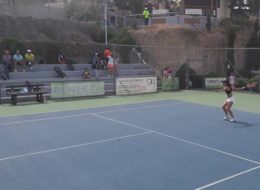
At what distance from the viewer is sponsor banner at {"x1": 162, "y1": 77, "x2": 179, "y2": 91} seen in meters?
30.4

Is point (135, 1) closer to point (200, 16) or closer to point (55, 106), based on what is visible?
point (200, 16)

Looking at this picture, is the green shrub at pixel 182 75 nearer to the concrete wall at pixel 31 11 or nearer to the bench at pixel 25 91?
the bench at pixel 25 91

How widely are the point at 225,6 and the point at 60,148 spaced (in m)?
34.6

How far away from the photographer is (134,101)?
958 inches

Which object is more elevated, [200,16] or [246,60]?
[200,16]

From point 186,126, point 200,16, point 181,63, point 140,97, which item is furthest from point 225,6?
point 186,126

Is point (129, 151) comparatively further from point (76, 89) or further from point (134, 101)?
point (76, 89)

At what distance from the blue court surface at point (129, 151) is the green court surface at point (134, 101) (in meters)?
2.02

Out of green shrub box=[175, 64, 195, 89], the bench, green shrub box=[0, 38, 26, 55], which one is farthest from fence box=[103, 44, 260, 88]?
the bench

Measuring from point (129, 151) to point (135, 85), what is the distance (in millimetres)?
16223

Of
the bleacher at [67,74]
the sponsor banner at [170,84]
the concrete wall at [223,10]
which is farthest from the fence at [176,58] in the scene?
the concrete wall at [223,10]

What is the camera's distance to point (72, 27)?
127 feet

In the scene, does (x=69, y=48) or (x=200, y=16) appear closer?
(x=69, y=48)

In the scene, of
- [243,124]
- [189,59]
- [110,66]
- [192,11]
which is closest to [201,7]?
[192,11]
